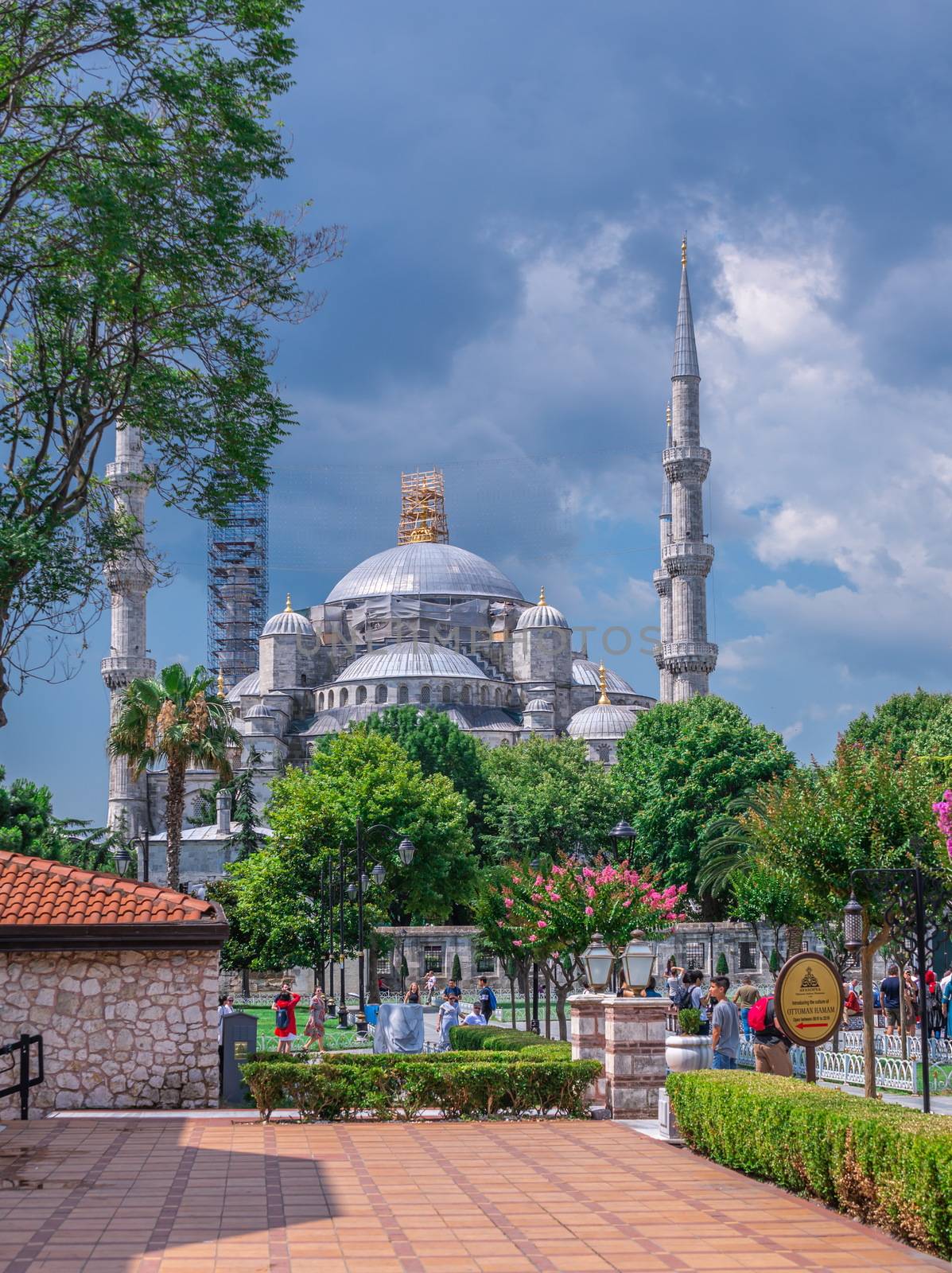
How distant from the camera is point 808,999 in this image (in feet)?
44.4

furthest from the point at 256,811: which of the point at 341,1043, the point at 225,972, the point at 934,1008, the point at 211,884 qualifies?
the point at 934,1008

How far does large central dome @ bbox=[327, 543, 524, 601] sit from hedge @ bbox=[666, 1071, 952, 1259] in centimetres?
8134

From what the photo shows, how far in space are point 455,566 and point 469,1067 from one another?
8088cm

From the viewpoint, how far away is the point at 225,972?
4566 cm

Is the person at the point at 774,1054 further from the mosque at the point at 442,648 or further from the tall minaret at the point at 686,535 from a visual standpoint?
the tall minaret at the point at 686,535

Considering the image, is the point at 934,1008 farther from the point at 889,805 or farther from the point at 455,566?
the point at 455,566

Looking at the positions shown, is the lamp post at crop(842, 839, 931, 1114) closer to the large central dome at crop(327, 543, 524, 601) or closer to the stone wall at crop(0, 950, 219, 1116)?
the stone wall at crop(0, 950, 219, 1116)

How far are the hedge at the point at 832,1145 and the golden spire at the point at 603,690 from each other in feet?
230

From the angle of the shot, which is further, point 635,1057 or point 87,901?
point 87,901

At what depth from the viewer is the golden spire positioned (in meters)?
83.1

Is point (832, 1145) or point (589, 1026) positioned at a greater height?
point (589, 1026)

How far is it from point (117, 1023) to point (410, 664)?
65959mm

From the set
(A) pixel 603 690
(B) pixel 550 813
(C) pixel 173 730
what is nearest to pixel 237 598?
(A) pixel 603 690

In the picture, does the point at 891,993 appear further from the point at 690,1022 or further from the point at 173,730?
the point at 173,730
